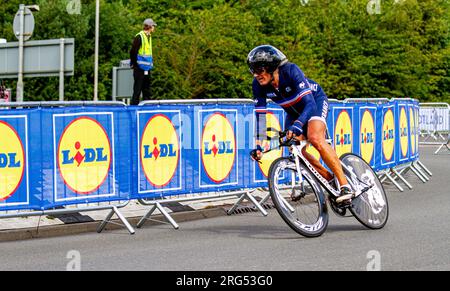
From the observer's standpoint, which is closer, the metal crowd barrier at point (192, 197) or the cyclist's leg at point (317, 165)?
the cyclist's leg at point (317, 165)

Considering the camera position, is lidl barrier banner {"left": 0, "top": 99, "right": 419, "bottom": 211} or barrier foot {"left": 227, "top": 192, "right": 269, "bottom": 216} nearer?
lidl barrier banner {"left": 0, "top": 99, "right": 419, "bottom": 211}

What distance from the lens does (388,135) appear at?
16.1 meters

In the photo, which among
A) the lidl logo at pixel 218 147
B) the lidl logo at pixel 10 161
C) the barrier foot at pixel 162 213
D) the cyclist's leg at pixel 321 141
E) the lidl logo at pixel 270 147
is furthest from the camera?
the lidl logo at pixel 270 147

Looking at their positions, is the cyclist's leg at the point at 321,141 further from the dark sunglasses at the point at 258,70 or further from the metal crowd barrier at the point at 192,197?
the metal crowd barrier at the point at 192,197

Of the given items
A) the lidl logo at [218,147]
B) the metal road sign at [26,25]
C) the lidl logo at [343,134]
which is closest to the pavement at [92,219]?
the lidl logo at [218,147]

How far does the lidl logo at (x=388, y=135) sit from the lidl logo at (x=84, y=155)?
6.55 metres

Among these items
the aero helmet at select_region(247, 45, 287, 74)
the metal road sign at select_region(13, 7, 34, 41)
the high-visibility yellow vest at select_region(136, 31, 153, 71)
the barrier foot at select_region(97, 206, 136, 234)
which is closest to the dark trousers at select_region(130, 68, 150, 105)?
the high-visibility yellow vest at select_region(136, 31, 153, 71)

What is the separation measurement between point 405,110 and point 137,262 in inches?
386

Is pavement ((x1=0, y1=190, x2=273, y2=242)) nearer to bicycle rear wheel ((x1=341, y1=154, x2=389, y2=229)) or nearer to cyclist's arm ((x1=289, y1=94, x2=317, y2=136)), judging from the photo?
bicycle rear wheel ((x1=341, y1=154, x2=389, y2=229))

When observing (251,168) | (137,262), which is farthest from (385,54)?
(137,262)

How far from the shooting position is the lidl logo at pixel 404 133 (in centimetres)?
1677

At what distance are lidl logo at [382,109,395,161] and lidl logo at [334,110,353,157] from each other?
1291mm

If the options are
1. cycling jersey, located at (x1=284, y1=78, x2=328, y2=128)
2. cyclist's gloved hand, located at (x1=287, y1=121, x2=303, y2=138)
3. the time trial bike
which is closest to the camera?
cyclist's gloved hand, located at (x1=287, y1=121, x2=303, y2=138)

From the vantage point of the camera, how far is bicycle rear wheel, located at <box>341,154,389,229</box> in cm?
1009
